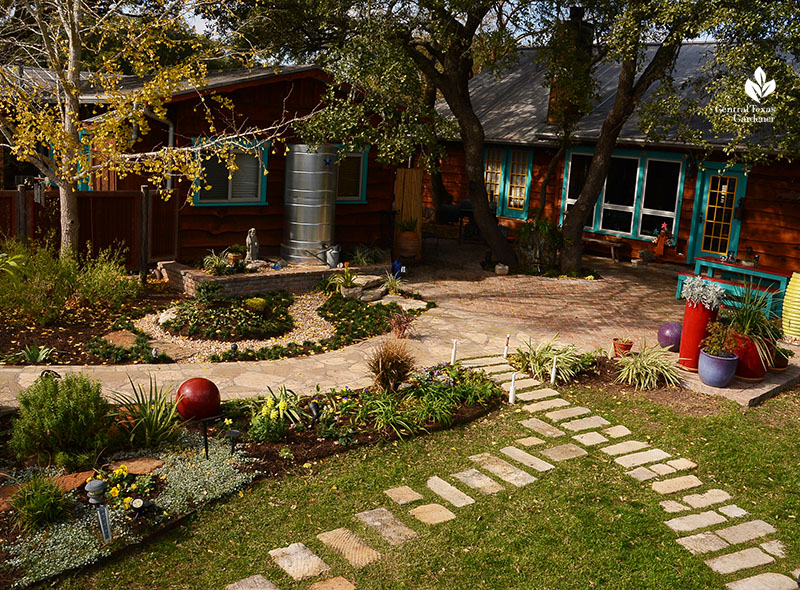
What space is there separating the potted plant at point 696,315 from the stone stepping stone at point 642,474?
120 inches

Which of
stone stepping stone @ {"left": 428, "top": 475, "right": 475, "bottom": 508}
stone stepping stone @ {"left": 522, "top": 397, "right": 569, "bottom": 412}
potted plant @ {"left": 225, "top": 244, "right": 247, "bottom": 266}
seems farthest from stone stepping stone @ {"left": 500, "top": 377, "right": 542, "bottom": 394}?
potted plant @ {"left": 225, "top": 244, "right": 247, "bottom": 266}

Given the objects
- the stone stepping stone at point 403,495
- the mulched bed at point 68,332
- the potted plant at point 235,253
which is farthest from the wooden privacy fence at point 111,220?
the stone stepping stone at point 403,495

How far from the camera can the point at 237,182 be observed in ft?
47.4

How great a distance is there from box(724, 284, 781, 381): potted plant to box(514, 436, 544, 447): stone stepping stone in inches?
133

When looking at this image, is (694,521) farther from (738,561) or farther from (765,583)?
(765,583)

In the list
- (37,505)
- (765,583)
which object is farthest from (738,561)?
(37,505)

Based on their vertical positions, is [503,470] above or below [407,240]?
below

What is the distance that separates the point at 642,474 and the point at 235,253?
854cm

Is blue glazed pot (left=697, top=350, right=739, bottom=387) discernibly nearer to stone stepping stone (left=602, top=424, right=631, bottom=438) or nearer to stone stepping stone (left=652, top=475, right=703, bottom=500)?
stone stepping stone (left=602, top=424, right=631, bottom=438)

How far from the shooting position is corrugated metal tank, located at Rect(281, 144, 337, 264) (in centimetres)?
1417

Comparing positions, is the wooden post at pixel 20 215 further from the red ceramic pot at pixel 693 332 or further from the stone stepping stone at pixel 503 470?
the red ceramic pot at pixel 693 332

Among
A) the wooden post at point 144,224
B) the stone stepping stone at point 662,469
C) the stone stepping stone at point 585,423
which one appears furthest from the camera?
the wooden post at point 144,224

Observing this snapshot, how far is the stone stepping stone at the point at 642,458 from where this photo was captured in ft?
24.1

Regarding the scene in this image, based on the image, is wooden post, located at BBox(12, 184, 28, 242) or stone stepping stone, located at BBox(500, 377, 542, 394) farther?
wooden post, located at BBox(12, 184, 28, 242)
